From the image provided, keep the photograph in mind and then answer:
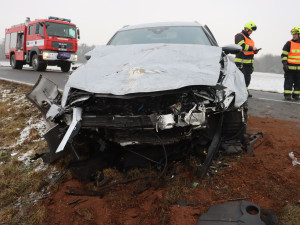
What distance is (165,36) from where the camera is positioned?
3.58 metres

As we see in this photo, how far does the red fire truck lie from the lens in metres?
11.8

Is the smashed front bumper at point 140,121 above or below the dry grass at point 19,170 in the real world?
above

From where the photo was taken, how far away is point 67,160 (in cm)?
301

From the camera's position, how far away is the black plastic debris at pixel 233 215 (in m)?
1.69

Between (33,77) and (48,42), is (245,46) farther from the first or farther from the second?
(48,42)

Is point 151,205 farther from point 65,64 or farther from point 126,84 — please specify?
point 65,64

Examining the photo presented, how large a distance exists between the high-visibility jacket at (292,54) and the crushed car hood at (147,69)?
4.63 m

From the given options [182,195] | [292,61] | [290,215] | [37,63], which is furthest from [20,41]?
[290,215]

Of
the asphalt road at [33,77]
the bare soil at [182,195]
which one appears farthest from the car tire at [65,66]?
the bare soil at [182,195]

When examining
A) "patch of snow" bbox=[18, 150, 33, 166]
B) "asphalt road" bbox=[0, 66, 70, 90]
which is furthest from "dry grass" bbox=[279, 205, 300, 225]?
"asphalt road" bbox=[0, 66, 70, 90]

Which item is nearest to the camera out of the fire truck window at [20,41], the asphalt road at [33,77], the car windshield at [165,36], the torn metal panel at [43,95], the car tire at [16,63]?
the torn metal panel at [43,95]

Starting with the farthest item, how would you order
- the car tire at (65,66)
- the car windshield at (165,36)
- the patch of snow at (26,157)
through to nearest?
the car tire at (65,66), the car windshield at (165,36), the patch of snow at (26,157)

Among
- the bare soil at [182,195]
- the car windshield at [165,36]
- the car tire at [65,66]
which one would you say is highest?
the car windshield at [165,36]

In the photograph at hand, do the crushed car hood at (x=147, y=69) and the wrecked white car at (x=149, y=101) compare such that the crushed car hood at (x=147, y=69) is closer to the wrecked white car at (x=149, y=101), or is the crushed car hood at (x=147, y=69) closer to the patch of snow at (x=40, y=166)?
the wrecked white car at (x=149, y=101)
